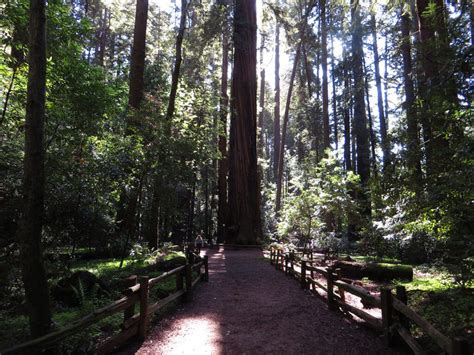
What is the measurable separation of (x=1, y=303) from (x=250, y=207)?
1440 centimetres

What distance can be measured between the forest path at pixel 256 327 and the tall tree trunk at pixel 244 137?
33.4 ft

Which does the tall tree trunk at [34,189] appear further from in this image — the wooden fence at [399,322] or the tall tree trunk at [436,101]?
the tall tree trunk at [436,101]

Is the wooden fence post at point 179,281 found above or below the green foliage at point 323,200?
below

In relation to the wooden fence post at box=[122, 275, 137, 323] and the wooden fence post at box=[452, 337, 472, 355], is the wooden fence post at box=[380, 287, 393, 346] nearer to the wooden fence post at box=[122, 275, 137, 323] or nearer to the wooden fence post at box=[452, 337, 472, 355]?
the wooden fence post at box=[452, 337, 472, 355]

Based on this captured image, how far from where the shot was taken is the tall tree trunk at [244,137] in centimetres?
2009

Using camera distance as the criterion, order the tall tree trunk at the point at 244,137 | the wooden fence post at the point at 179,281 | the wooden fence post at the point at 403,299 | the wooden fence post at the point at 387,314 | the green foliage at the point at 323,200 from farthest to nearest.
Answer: the tall tree trunk at the point at 244,137 → the green foliage at the point at 323,200 → the wooden fence post at the point at 179,281 → the wooden fence post at the point at 387,314 → the wooden fence post at the point at 403,299

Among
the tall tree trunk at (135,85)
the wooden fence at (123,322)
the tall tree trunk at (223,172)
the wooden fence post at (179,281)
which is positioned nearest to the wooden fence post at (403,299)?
the wooden fence at (123,322)

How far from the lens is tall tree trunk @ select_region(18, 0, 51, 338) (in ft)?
13.8

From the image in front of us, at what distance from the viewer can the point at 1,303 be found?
6.64 meters

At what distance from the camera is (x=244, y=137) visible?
20734 mm

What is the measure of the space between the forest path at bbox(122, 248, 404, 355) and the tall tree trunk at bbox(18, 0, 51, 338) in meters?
1.40

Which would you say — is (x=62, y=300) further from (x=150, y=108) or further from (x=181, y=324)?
(x=150, y=108)

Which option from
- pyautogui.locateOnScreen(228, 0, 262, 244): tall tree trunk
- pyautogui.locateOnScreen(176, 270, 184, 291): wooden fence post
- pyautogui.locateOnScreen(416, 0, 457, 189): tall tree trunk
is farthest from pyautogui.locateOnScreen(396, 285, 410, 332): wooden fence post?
pyautogui.locateOnScreen(228, 0, 262, 244): tall tree trunk

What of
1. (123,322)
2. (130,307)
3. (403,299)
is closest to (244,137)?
(130,307)
